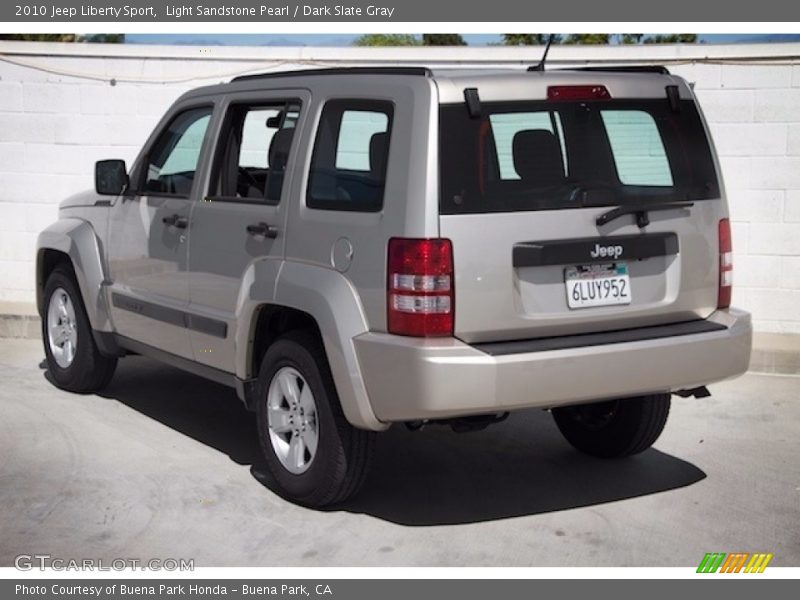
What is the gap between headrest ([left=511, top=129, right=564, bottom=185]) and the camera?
5551 mm

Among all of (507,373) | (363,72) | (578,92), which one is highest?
(363,72)

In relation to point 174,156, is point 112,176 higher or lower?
lower

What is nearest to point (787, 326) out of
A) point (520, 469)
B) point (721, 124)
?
point (721, 124)

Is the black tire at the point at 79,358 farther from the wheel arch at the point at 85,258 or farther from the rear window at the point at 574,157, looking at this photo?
the rear window at the point at 574,157

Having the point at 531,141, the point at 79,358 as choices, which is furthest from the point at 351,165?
the point at 79,358

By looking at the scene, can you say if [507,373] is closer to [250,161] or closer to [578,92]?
[578,92]

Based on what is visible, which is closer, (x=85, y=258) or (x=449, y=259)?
(x=449, y=259)

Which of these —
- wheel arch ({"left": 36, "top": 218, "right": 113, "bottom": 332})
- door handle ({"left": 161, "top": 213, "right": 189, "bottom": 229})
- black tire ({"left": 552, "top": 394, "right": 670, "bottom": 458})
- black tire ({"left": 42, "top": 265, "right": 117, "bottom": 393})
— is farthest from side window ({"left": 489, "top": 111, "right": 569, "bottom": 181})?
black tire ({"left": 42, "top": 265, "right": 117, "bottom": 393})

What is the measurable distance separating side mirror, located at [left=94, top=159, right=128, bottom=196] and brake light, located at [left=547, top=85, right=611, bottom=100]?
2.92 m

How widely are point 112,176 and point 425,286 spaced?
9.74 feet

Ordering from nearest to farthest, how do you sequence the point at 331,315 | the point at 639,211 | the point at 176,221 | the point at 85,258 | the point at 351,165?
the point at 331,315, the point at 639,211, the point at 351,165, the point at 176,221, the point at 85,258

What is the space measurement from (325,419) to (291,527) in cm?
50

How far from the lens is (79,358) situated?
26.3 ft

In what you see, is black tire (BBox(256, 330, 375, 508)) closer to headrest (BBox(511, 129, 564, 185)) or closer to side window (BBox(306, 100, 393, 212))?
side window (BBox(306, 100, 393, 212))
